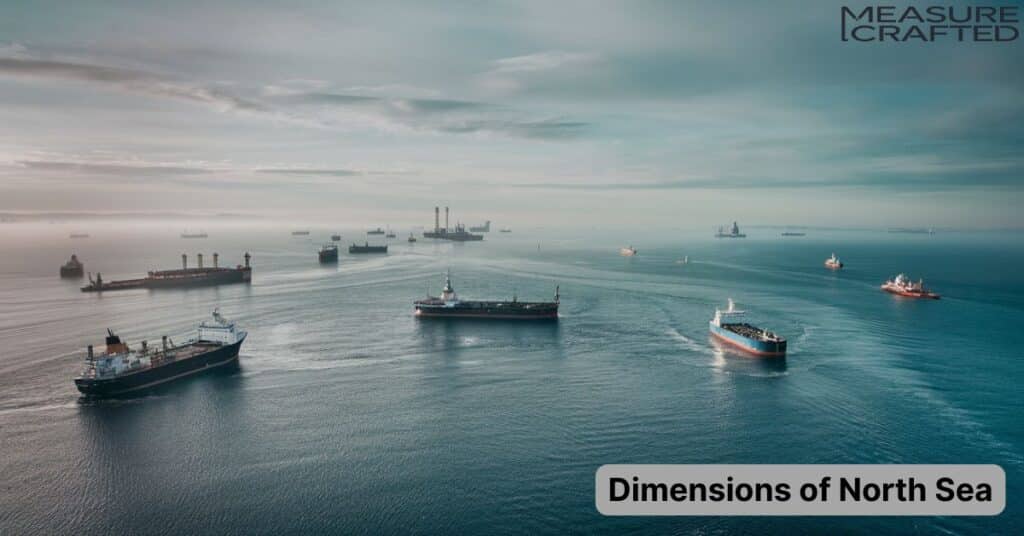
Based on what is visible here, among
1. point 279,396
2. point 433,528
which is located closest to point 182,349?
point 279,396

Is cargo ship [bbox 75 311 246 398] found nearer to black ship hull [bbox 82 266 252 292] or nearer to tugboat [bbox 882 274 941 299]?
black ship hull [bbox 82 266 252 292]

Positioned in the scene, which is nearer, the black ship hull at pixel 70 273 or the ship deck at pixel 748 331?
the ship deck at pixel 748 331

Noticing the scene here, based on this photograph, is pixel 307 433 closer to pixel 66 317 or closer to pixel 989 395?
pixel 989 395

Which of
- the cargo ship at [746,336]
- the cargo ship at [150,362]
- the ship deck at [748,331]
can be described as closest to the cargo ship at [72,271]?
the cargo ship at [150,362]

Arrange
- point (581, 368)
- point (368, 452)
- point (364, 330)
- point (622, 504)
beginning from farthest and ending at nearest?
1. point (364, 330)
2. point (581, 368)
3. point (368, 452)
4. point (622, 504)

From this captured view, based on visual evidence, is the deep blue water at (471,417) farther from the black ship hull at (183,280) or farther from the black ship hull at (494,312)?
the black ship hull at (183,280)

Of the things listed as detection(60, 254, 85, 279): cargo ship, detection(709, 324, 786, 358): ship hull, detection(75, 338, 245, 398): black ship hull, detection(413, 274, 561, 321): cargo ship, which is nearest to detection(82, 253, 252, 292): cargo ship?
detection(60, 254, 85, 279): cargo ship

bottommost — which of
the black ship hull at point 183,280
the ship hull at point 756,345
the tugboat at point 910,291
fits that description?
the ship hull at point 756,345
